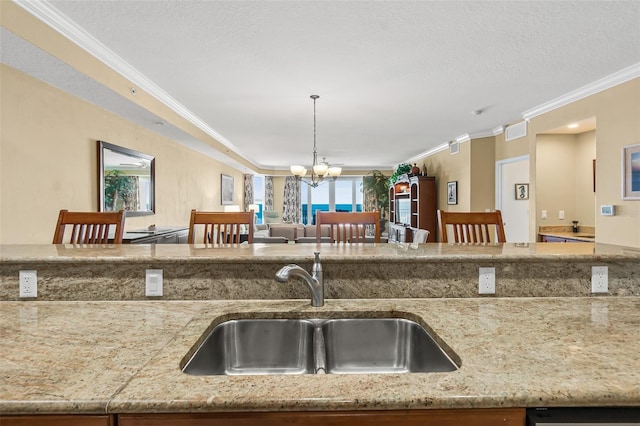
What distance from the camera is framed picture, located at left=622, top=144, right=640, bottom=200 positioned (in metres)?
3.25

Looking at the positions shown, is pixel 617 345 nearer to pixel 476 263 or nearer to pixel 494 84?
pixel 476 263

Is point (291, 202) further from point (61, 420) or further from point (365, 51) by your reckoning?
point (61, 420)

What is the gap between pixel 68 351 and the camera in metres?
0.92

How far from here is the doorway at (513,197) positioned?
17.8 feet

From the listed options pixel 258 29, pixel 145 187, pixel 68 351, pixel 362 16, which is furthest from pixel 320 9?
pixel 145 187

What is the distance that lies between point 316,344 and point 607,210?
3.75m

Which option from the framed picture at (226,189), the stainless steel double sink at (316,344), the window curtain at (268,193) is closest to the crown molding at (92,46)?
the stainless steel double sink at (316,344)

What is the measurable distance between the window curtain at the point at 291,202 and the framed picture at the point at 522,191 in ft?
23.3

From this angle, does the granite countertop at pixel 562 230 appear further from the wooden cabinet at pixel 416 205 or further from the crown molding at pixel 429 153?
the crown molding at pixel 429 153

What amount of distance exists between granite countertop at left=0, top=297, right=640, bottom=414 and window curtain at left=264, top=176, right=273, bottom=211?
10.1m

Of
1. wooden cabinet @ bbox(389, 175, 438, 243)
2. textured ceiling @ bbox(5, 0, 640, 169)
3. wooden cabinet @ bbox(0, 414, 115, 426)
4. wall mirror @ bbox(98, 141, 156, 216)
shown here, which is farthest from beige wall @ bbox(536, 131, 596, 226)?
wooden cabinet @ bbox(0, 414, 115, 426)

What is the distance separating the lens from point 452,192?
679 cm

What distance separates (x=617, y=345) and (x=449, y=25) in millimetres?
2315

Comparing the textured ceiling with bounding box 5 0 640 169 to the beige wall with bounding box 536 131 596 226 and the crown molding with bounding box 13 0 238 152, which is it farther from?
the beige wall with bounding box 536 131 596 226
